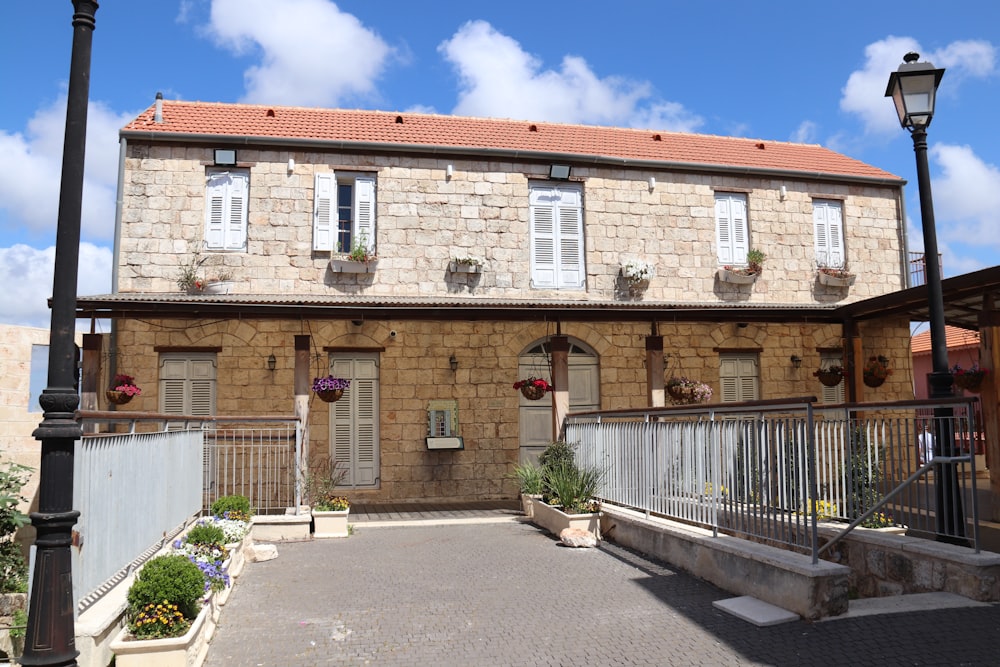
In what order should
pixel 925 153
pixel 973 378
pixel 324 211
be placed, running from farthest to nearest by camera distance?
pixel 324 211 → pixel 973 378 → pixel 925 153

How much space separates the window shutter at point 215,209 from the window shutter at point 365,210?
2111mm

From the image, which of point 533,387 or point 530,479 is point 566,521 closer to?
point 530,479

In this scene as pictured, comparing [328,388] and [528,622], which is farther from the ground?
[328,388]

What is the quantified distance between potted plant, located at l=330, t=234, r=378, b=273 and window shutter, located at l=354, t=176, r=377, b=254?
0.18 metres

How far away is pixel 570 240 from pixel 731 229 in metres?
3.09

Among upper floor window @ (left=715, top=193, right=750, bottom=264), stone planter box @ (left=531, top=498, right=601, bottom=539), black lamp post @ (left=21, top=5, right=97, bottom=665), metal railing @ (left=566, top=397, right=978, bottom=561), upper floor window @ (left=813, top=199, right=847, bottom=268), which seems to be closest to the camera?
black lamp post @ (left=21, top=5, right=97, bottom=665)

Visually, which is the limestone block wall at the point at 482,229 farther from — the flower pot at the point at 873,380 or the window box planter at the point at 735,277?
the flower pot at the point at 873,380

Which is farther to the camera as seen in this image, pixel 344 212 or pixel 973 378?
pixel 344 212

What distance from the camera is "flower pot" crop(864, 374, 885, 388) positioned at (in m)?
12.1

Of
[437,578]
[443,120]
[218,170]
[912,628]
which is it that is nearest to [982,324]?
[912,628]

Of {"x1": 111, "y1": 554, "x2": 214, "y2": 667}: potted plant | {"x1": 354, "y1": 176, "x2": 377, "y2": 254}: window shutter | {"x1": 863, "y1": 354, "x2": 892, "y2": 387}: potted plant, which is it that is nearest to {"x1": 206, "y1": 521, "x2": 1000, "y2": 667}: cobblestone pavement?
{"x1": 111, "y1": 554, "x2": 214, "y2": 667}: potted plant

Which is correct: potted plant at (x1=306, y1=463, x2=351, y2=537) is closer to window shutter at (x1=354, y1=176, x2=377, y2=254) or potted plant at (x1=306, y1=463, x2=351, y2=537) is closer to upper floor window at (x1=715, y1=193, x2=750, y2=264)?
window shutter at (x1=354, y1=176, x2=377, y2=254)

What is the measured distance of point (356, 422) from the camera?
12.5 metres

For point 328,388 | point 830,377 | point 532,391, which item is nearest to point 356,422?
point 328,388
